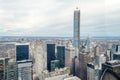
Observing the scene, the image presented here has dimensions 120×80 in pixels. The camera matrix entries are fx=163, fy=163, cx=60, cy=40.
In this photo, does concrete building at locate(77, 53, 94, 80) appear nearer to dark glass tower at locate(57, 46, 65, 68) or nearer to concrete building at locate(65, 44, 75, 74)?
concrete building at locate(65, 44, 75, 74)

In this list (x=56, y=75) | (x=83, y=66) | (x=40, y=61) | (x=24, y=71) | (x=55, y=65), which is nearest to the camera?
(x=24, y=71)

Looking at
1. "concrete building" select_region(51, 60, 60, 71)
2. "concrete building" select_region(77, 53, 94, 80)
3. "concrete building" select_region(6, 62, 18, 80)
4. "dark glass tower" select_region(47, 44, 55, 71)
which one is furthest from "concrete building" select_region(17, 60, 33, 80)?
"dark glass tower" select_region(47, 44, 55, 71)

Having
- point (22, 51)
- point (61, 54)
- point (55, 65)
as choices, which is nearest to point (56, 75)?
point (55, 65)

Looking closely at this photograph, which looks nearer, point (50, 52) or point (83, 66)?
point (83, 66)

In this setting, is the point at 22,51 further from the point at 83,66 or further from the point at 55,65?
the point at 83,66

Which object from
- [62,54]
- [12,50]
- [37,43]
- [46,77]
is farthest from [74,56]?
[12,50]

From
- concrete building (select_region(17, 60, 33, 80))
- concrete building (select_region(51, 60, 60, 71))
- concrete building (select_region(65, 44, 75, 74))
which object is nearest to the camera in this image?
concrete building (select_region(17, 60, 33, 80))

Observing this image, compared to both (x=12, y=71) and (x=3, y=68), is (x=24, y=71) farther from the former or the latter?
(x=3, y=68)

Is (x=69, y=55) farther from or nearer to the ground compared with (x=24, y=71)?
farther from the ground

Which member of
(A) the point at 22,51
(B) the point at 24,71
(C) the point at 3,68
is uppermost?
(A) the point at 22,51

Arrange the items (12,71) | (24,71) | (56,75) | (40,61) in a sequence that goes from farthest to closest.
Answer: (40,61) → (56,75) → (24,71) → (12,71)
